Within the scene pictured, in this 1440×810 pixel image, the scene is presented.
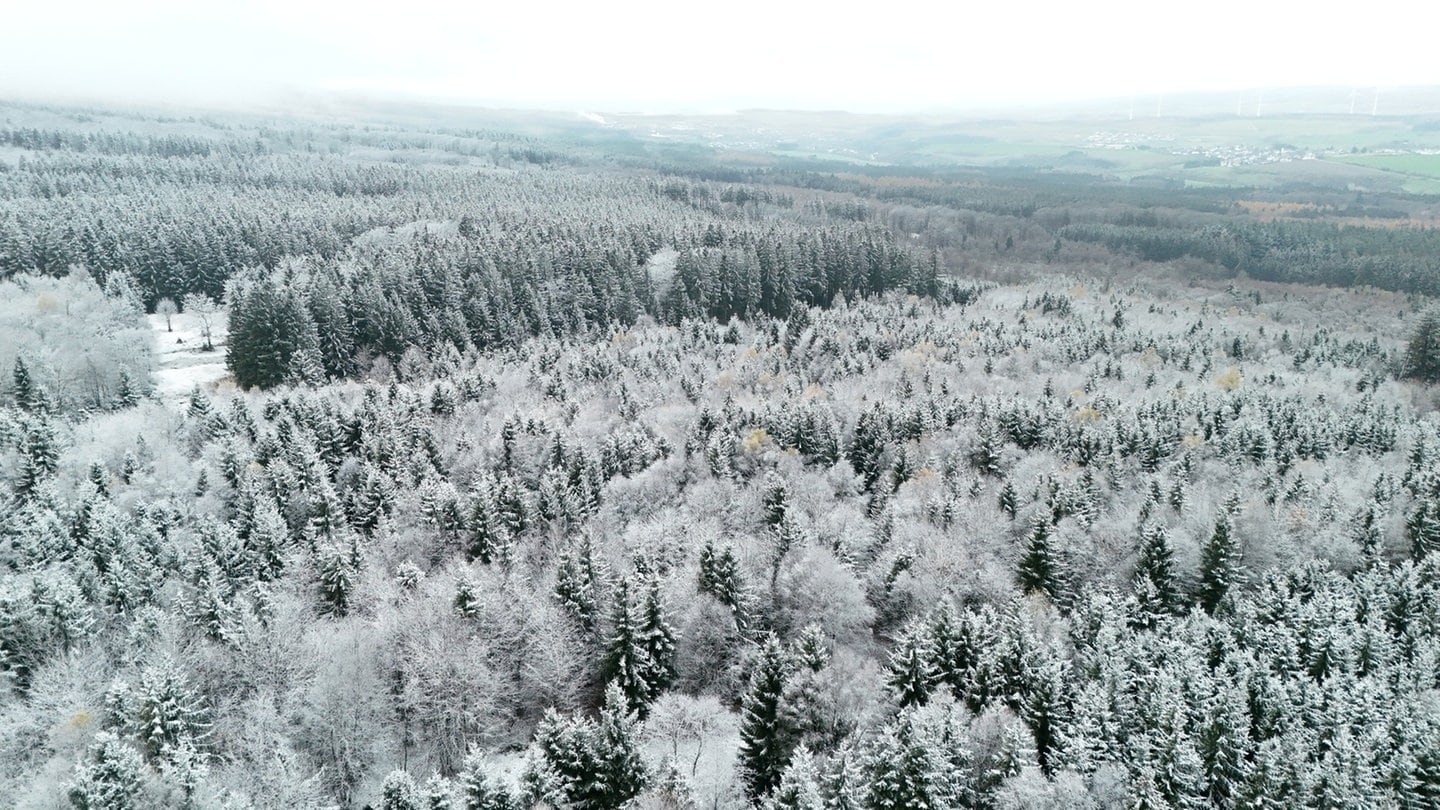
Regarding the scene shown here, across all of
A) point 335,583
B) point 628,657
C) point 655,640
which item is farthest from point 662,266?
point 628,657

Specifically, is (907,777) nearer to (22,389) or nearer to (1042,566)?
(1042,566)

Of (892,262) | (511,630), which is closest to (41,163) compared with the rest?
(892,262)

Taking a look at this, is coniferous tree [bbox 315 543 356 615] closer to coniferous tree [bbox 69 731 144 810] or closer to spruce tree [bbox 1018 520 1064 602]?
coniferous tree [bbox 69 731 144 810]

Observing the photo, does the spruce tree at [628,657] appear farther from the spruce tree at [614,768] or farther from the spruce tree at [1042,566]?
the spruce tree at [1042,566]

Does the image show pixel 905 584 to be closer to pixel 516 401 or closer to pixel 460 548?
pixel 460 548

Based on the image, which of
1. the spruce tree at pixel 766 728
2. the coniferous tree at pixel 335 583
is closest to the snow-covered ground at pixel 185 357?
the coniferous tree at pixel 335 583

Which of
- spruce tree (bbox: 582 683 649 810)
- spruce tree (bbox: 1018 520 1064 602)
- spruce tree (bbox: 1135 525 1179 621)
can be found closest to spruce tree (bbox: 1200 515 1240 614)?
spruce tree (bbox: 1135 525 1179 621)
